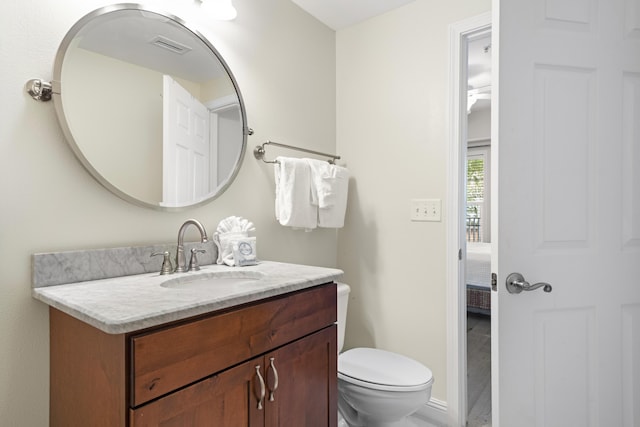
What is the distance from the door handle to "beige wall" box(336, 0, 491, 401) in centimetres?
66

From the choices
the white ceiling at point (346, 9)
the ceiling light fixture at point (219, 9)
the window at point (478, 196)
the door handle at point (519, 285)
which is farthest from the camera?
the window at point (478, 196)

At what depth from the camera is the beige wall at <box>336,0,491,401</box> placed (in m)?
1.84


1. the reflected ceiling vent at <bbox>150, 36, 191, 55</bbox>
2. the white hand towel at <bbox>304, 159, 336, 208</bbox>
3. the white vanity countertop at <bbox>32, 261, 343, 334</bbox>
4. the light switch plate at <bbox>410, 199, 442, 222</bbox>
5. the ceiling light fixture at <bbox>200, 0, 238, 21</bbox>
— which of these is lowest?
the white vanity countertop at <bbox>32, 261, 343, 334</bbox>

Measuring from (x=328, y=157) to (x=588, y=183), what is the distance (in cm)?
135

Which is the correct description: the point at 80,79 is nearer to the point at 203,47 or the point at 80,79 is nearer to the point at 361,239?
the point at 203,47

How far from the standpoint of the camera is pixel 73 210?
3.72ft

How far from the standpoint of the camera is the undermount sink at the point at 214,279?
1.22m

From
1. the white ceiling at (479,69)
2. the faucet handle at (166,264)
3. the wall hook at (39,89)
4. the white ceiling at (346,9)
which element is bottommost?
the faucet handle at (166,264)

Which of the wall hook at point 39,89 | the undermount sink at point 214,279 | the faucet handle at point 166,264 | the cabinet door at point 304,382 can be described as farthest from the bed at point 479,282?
the wall hook at point 39,89

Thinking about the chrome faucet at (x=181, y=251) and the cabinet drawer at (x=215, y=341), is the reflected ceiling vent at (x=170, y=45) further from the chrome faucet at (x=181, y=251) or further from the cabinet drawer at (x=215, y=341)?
the cabinet drawer at (x=215, y=341)

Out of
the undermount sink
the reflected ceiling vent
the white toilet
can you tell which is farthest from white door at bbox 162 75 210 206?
the white toilet

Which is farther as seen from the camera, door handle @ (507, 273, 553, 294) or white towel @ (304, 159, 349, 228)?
white towel @ (304, 159, 349, 228)

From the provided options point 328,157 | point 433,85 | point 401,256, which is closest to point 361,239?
point 401,256

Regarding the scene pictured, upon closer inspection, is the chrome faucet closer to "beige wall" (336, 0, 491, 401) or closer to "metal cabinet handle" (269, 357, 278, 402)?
"metal cabinet handle" (269, 357, 278, 402)
